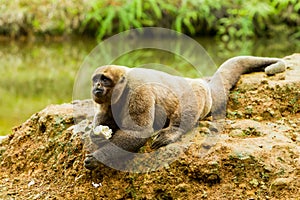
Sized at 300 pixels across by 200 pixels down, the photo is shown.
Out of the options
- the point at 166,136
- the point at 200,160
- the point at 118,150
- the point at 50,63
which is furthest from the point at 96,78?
the point at 50,63

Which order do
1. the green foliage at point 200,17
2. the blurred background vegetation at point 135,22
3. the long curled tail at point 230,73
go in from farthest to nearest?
the green foliage at point 200,17
the blurred background vegetation at point 135,22
the long curled tail at point 230,73

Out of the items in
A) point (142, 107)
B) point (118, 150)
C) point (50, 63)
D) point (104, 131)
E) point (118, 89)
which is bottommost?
point (50, 63)

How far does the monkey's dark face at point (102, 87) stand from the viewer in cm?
491

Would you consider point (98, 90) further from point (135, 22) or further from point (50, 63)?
point (135, 22)

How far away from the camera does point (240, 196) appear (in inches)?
187

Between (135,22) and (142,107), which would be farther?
(135,22)

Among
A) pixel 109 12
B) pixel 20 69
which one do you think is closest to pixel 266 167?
pixel 20 69

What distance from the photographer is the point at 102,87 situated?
491 centimetres

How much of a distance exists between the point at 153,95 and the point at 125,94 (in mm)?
273

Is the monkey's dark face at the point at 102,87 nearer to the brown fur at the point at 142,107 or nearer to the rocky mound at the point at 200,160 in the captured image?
the brown fur at the point at 142,107

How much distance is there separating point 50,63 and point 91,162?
10.7 meters

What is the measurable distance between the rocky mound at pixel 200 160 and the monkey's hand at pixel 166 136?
0.57 ft

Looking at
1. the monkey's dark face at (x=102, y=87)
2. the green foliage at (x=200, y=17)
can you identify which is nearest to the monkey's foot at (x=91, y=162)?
the monkey's dark face at (x=102, y=87)

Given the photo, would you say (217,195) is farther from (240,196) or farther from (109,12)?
(109,12)
